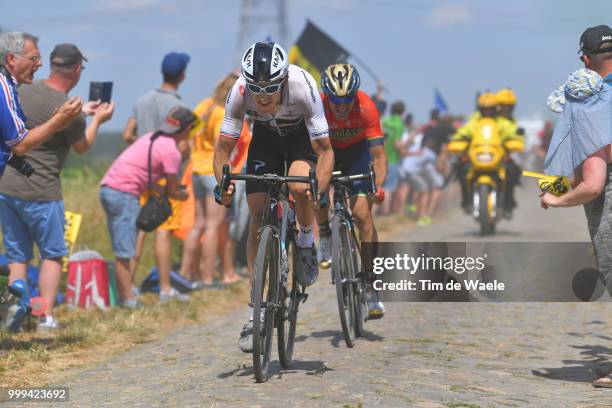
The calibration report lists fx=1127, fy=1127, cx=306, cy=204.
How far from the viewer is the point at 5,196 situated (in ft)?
30.6

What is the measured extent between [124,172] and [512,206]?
9587 millimetres

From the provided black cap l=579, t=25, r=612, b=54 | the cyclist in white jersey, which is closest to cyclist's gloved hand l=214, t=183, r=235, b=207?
the cyclist in white jersey

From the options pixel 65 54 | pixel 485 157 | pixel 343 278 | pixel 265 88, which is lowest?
pixel 343 278

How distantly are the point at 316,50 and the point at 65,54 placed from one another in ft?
33.2

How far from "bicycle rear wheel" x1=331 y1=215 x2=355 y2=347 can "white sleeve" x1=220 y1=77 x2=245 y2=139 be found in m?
1.41

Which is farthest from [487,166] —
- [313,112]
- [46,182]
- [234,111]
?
[234,111]

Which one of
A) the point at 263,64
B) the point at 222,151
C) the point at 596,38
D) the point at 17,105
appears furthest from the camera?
the point at 17,105

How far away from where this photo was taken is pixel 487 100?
18.7 m

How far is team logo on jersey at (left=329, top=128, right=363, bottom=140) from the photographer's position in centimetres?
925

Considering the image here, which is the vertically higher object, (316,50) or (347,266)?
(316,50)

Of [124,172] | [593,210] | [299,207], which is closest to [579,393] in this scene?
[593,210]

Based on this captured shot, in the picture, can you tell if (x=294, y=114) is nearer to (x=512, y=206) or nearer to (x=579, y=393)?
(x=579, y=393)

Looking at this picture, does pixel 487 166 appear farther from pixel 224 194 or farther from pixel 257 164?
pixel 224 194

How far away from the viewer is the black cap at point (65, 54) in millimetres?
9469
